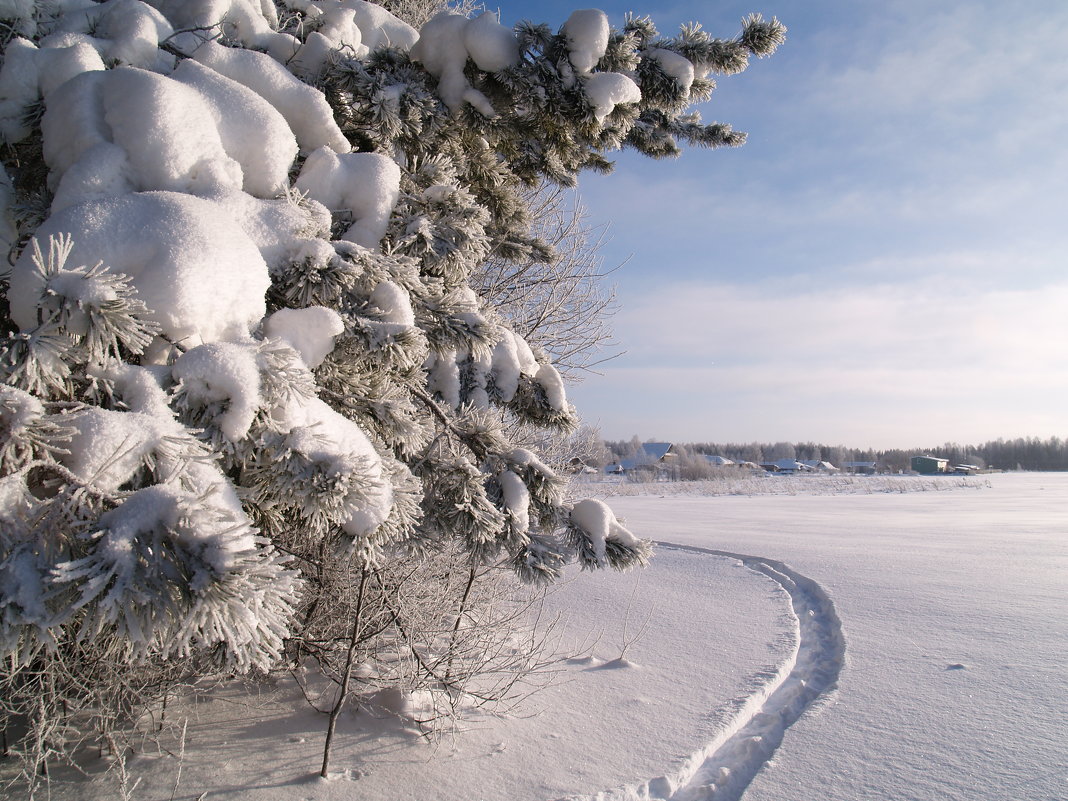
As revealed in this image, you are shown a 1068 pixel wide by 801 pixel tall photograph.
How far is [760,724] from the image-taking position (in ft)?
12.1

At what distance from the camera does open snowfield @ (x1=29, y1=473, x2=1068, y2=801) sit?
2.86 meters

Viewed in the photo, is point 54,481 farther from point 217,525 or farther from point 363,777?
→ point 363,777

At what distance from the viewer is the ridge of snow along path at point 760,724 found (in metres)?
2.93

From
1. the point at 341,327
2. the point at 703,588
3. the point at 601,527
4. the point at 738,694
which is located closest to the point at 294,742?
the point at 601,527

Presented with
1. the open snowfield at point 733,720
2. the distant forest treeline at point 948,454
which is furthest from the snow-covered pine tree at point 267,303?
the distant forest treeline at point 948,454

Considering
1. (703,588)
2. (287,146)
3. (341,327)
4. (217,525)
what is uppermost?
(287,146)

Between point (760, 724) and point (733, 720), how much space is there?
0.66 ft

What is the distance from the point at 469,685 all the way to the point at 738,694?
1.76m

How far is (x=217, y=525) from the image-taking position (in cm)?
122

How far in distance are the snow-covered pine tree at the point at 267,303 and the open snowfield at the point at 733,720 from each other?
668 millimetres

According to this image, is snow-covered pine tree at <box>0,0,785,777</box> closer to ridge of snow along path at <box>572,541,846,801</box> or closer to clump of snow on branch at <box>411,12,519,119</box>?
clump of snow on branch at <box>411,12,519,119</box>

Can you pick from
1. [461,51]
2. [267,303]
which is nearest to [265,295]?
[267,303]

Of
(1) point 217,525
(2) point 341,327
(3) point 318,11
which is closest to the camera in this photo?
(1) point 217,525

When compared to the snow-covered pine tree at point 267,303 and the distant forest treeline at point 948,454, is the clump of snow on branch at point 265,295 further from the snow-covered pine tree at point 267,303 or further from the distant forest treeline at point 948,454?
the distant forest treeline at point 948,454
